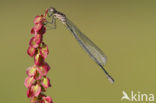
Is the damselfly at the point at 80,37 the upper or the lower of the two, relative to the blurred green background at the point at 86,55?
Answer: lower

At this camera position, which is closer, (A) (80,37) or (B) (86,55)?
(A) (80,37)

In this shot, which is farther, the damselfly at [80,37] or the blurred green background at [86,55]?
the blurred green background at [86,55]

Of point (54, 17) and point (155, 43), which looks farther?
point (155, 43)

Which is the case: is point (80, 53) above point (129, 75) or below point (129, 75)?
above

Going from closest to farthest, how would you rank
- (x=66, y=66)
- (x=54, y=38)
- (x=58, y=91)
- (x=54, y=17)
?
(x=54, y=17)
(x=58, y=91)
(x=66, y=66)
(x=54, y=38)

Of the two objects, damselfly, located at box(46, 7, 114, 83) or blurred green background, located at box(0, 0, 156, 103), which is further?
blurred green background, located at box(0, 0, 156, 103)

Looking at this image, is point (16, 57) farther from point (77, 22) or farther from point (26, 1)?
point (26, 1)

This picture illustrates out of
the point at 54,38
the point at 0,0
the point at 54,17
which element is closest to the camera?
the point at 54,17

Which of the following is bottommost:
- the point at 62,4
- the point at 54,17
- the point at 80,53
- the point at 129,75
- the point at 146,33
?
the point at 54,17

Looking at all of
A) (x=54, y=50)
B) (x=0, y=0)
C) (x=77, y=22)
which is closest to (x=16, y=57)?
(x=54, y=50)

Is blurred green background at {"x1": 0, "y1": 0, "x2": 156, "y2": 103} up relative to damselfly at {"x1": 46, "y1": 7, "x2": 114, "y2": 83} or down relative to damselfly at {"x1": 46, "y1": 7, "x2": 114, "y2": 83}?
up
